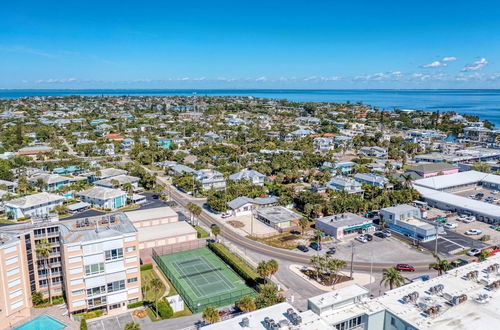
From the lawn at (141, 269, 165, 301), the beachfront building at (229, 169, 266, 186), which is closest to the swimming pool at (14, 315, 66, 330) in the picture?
the lawn at (141, 269, 165, 301)

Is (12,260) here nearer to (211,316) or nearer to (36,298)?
(36,298)

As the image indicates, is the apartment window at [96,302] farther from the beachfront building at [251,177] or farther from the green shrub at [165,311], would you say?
the beachfront building at [251,177]

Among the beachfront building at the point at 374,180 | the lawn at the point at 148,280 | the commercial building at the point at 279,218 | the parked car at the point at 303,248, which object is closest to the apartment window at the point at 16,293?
the lawn at the point at 148,280

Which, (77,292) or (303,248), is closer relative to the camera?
(77,292)

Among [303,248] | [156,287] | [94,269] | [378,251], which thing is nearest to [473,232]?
[378,251]

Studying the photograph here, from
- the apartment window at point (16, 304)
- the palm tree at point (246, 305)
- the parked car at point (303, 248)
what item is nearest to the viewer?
the palm tree at point (246, 305)
